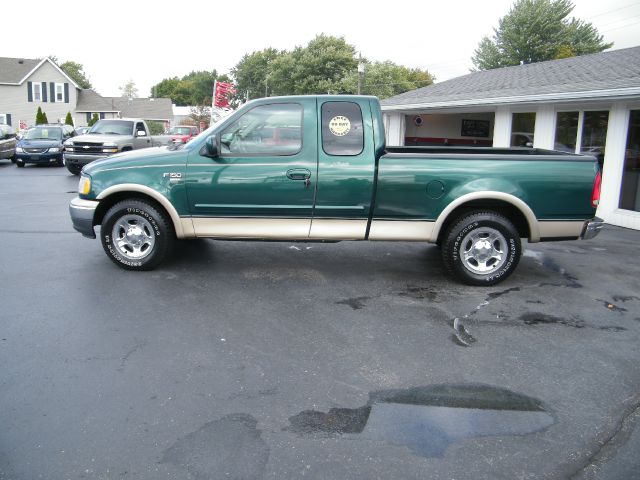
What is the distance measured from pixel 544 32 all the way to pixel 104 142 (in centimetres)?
4712

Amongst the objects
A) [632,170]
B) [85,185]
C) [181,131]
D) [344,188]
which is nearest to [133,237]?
[85,185]

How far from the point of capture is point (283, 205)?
6270 millimetres

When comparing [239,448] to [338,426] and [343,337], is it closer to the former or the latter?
[338,426]

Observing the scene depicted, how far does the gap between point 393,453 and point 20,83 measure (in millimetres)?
A: 54048

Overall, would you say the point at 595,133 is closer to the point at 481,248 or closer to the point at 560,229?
the point at 560,229

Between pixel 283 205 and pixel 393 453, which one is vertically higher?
pixel 283 205

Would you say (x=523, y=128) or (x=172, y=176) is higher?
(x=523, y=128)

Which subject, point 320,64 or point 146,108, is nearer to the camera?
point 320,64

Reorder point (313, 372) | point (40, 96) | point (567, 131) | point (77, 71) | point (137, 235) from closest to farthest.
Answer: point (313, 372)
point (137, 235)
point (567, 131)
point (40, 96)
point (77, 71)

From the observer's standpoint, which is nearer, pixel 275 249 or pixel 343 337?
Result: pixel 343 337

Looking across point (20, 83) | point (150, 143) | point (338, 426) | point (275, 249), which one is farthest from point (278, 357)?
point (20, 83)

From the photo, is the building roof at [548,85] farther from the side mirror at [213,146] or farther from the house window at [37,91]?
the house window at [37,91]

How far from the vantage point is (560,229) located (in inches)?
245

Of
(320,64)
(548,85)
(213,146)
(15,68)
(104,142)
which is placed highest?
(320,64)
